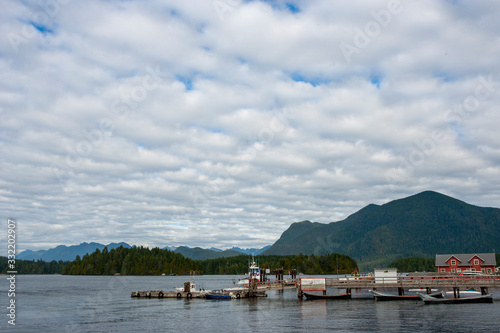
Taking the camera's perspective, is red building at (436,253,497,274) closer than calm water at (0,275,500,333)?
No

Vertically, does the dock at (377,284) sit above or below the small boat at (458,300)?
above

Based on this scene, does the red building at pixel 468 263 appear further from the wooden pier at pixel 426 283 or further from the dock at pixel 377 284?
the wooden pier at pixel 426 283

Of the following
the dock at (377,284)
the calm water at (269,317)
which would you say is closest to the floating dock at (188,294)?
the dock at (377,284)

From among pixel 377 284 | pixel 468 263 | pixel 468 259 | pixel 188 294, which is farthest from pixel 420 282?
pixel 468 259

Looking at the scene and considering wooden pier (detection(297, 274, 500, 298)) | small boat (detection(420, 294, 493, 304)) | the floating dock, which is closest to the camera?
small boat (detection(420, 294, 493, 304))

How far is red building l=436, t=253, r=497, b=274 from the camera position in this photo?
116m

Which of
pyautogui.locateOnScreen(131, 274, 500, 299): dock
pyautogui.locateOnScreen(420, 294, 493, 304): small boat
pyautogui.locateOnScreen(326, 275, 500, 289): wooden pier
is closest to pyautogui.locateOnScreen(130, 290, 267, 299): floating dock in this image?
pyautogui.locateOnScreen(131, 274, 500, 299): dock

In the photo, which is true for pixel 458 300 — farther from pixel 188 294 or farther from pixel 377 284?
pixel 188 294

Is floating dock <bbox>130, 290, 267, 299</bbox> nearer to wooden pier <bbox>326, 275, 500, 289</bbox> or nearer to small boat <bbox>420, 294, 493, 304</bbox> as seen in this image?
wooden pier <bbox>326, 275, 500, 289</bbox>

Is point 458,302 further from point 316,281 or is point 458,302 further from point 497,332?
point 497,332

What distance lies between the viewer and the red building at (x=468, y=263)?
115750mm

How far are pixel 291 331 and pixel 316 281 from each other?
124ft

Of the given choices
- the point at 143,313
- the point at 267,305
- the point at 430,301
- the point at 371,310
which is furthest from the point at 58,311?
the point at 430,301

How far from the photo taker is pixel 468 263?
118m
